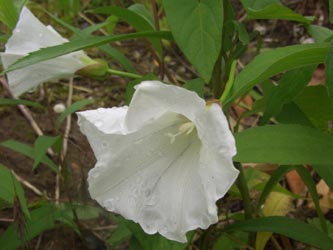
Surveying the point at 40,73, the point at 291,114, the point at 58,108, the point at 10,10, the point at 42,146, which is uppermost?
the point at 10,10

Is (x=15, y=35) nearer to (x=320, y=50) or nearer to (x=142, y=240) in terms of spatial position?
(x=142, y=240)

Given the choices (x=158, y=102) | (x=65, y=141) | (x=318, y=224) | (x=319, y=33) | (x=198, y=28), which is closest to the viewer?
(x=158, y=102)

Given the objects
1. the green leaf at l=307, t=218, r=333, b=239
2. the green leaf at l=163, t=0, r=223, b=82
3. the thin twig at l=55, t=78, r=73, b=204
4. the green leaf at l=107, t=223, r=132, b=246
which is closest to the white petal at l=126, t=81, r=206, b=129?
the green leaf at l=163, t=0, r=223, b=82

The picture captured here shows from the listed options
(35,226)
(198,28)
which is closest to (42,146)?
(35,226)

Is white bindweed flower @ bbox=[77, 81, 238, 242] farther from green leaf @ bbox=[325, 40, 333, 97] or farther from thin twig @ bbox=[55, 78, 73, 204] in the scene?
thin twig @ bbox=[55, 78, 73, 204]

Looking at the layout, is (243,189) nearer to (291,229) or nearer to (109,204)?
(291,229)

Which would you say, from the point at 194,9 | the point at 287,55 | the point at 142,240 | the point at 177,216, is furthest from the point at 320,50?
the point at 142,240

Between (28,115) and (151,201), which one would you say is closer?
(151,201)
